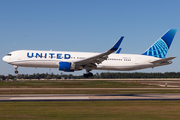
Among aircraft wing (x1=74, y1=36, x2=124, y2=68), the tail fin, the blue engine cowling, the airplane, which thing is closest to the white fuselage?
the airplane

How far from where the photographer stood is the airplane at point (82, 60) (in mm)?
38250

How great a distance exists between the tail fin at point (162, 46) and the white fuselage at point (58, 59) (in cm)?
310

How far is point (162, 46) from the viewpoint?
150 feet

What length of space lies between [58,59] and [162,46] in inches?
845

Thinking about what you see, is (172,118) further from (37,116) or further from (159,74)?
(159,74)

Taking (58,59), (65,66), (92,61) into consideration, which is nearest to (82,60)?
(92,61)

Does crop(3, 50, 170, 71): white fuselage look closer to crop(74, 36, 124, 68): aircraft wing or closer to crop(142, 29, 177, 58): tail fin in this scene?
crop(74, 36, 124, 68): aircraft wing

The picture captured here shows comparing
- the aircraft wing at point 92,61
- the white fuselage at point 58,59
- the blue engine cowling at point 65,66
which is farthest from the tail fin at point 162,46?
the blue engine cowling at point 65,66

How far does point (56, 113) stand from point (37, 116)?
1.78 meters

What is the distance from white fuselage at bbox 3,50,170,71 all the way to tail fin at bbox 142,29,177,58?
10.2 ft

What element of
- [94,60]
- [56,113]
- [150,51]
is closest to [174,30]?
[150,51]

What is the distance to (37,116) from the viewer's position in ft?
57.4

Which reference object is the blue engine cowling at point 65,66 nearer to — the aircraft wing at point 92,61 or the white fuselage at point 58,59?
the aircraft wing at point 92,61

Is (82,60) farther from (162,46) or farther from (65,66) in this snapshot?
(162,46)
